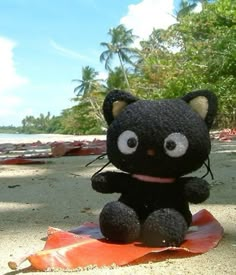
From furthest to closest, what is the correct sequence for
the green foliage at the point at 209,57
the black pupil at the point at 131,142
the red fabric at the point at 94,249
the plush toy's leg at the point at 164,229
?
the green foliage at the point at 209,57
the black pupil at the point at 131,142
the plush toy's leg at the point at 164,229
the red fabric at the point at 94,249

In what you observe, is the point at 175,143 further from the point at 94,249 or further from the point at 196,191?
the point at 94,249

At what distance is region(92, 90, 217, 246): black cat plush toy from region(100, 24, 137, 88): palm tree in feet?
119

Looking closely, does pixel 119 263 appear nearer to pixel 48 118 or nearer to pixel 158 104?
pixel 158 104

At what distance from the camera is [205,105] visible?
1.99 m

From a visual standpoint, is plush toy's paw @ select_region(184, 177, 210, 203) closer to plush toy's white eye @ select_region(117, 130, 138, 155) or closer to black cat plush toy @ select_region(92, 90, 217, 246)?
black cat plush toy @ select_region(92, 90, 217, 246)

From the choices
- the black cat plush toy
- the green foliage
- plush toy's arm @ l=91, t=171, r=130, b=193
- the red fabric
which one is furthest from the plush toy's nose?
the green foliage

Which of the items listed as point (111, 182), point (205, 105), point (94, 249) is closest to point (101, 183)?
point (111, 182)

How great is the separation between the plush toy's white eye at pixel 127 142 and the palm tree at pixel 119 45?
36.2 meters

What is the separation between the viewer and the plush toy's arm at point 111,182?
6.63 feet

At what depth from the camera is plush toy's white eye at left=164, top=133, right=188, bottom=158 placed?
187 cm

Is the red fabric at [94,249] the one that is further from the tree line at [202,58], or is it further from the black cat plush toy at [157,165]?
the tree line at [202,58]

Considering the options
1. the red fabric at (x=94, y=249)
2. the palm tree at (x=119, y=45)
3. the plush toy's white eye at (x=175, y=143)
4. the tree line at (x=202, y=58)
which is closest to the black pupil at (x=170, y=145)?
the plush toy's white eye at (x=175, y=143)

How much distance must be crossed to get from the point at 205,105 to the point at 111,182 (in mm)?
539

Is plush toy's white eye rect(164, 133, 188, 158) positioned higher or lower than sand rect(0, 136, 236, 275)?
higher
